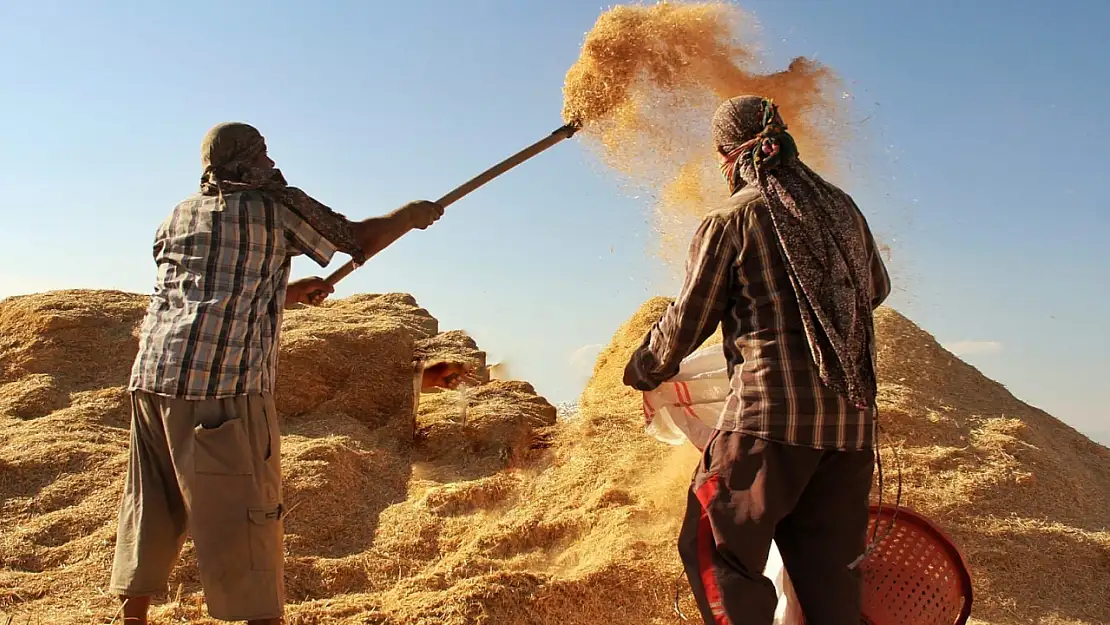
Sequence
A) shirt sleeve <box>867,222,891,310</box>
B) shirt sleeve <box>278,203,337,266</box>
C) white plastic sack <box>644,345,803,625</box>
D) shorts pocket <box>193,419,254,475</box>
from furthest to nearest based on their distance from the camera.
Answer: white plastic sack <box>644,345,803,625</box> → shirt sleeve <box>278,203,337,266</box> → shorts pocket <box>193,419,254,475</box> → shirt sleeve <box>867,222,891,310</box>

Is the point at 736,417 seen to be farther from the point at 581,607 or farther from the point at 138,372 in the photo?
the point at 138,372

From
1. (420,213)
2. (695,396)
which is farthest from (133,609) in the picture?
(695,396)

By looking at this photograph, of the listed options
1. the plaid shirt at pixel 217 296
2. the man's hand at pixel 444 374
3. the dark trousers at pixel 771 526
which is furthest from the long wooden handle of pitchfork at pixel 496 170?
the man's hand at pixel 444 374

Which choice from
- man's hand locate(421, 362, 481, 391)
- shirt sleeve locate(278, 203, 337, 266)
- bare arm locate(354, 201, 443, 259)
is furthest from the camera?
man's hand locate(421, 362, 481, 391)

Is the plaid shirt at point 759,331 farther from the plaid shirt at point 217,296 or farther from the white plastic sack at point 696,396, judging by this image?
the plaid shirt at point 217,296

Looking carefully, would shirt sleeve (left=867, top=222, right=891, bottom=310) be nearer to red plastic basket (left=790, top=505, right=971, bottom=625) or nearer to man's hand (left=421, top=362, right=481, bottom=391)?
red plastic basket (left=790, top=505, right=971, bottom=625)

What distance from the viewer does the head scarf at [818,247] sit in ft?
6.39

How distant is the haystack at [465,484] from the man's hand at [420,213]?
119 centimetres

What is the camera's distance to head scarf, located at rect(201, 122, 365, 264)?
2461mm

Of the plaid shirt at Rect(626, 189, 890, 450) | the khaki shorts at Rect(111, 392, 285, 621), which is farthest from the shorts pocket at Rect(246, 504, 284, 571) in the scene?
the plaid shirt at Rect(626, 189, 890, 450)

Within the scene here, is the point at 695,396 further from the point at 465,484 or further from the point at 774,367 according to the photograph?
the point at 465,484

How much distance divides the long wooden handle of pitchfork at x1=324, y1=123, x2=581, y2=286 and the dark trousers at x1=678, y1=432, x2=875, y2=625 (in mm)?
1456

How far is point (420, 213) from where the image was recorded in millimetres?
2826

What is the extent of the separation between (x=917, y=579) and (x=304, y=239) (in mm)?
1936
